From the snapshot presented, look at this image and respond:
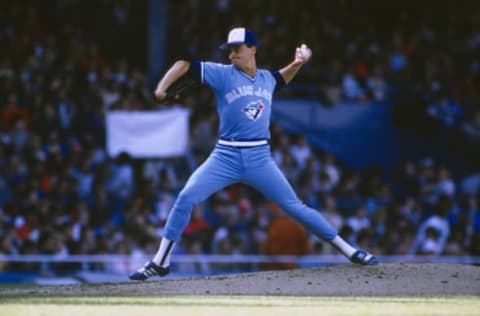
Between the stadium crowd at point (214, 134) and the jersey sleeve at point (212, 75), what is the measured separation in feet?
13.6

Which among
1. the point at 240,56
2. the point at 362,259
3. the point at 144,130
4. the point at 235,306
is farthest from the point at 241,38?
the point at 144,130

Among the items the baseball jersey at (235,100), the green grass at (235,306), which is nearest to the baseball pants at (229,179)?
the baseball jersey at (235,100)

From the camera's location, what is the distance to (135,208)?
17922mm

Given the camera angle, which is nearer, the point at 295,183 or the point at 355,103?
the point at 295,183

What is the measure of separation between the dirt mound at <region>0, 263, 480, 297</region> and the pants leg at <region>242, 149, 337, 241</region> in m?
0.51

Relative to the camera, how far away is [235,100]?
435 inches

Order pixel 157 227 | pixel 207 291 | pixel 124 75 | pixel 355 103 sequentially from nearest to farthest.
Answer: pixel 207 291, pixel 157 227, pixel 124 75, pixel 355 103

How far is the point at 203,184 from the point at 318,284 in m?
1.27

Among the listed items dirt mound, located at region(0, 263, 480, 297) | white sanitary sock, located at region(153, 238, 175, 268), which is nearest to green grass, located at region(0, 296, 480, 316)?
dirt mound, located at region(0, 263, 480, 297)

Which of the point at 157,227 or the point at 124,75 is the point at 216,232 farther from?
the point at 124,75

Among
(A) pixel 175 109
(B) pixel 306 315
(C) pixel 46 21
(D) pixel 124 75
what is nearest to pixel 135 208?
(A) pixel 175 109

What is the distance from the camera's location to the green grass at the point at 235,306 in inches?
371

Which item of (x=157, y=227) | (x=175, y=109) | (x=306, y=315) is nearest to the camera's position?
(x=306, y=315)

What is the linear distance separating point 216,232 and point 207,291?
23.7ft
